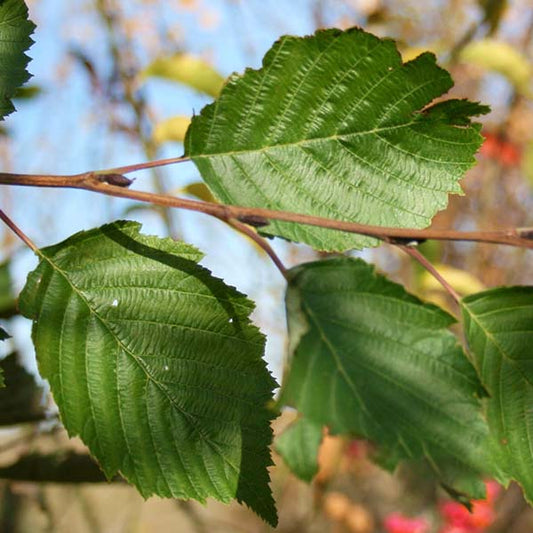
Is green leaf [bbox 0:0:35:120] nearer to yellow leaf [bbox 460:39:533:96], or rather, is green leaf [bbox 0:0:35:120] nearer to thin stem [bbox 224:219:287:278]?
thin stem [bbox 224:219:287:278]

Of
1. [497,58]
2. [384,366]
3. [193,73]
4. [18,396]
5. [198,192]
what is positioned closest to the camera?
[384,366]

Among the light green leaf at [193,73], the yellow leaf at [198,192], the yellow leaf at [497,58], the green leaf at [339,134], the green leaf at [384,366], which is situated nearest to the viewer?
the green leaf at [384,366]

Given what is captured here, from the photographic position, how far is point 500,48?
4.95 ft

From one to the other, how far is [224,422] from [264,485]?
5 cm

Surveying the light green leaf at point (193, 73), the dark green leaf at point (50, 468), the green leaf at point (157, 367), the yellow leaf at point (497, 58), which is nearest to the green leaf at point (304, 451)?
the dark green leaf at point (50, 468)

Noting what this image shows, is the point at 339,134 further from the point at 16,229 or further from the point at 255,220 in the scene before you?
the point at 16,229

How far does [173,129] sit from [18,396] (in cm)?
62

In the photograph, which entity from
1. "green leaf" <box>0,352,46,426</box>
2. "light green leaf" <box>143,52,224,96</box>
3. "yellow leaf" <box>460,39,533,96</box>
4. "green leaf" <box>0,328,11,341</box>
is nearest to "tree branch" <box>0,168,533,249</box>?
"green leaf" <box>0,328,11,341</box>

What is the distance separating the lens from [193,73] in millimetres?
1266

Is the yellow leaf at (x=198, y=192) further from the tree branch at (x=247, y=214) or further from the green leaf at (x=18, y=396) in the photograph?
the tree branch at (x=247, y=214)

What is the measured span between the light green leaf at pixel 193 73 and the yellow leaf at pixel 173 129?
6 centimetres

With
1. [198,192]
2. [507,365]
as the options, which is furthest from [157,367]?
[198,192]

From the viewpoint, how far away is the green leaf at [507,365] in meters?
0.45

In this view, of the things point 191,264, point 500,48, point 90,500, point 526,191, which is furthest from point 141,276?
point 526,191
